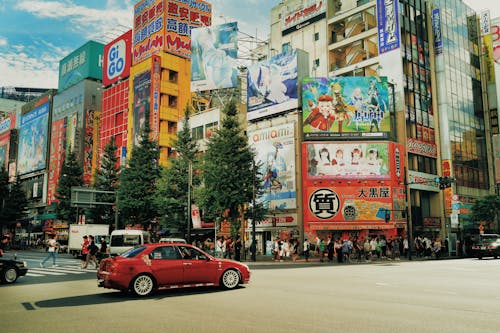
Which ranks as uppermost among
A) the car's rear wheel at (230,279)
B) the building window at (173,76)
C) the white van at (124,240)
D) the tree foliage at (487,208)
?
the building window at (173,76)

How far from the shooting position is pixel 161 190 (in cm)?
3862

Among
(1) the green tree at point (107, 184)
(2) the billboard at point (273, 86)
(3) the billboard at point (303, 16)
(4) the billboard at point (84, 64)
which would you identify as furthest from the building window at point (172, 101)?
(4) the billboard at point (84, 64)

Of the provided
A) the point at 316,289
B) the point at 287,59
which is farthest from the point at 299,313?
the point at 287,59

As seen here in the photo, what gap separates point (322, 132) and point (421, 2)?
2330 centimetres

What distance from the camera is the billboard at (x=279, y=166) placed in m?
43.0

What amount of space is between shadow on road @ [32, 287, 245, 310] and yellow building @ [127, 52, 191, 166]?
48388mm

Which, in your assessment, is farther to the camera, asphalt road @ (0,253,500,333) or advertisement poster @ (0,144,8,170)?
advertisement poster @ (0,144,8,170)

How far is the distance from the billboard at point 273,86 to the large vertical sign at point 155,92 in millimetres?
17170

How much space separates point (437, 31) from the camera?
2103 inches

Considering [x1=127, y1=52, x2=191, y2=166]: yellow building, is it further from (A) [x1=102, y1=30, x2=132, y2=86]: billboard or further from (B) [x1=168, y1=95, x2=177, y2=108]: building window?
(A) [x1=102, y1=30, x2=132, y2=86]: billboard

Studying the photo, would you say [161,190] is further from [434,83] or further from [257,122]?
[434,83]

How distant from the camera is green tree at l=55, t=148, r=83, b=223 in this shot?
52938 millimetres

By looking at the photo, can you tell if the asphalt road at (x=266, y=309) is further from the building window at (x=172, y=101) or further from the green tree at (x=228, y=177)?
the building window at (x=172, y=101)

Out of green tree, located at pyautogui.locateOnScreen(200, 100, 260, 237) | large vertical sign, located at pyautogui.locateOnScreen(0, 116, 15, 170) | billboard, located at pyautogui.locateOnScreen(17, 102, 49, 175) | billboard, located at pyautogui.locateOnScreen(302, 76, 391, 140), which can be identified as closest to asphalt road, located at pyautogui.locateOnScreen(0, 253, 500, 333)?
green tree, located at pyautogui.locateOnScreen(200, 100, 260, 237)
